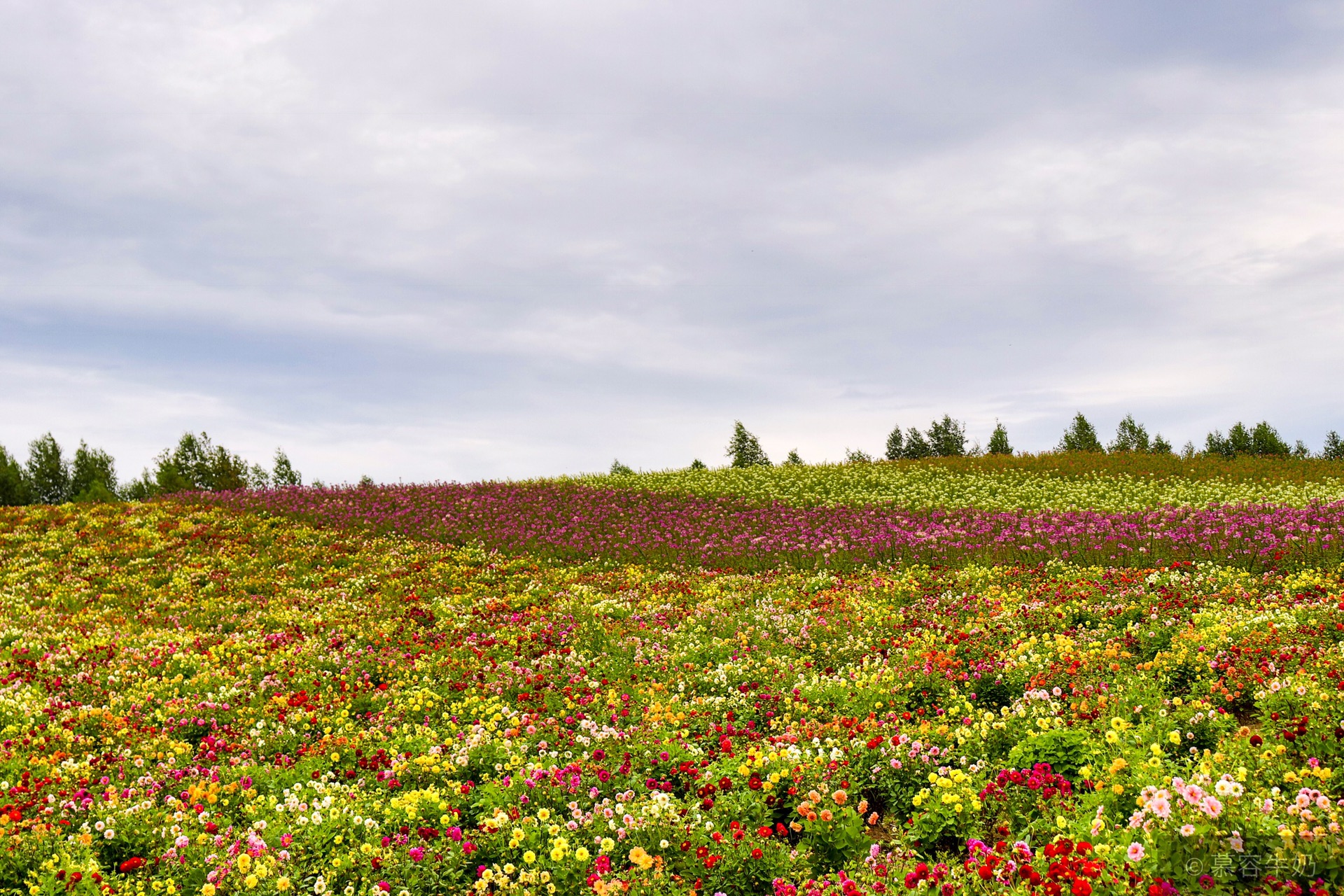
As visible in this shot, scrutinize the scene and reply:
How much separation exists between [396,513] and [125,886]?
18.8m

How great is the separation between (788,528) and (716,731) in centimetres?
1280

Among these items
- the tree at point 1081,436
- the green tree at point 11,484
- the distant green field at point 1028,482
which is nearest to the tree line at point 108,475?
the green tree at point 11,484

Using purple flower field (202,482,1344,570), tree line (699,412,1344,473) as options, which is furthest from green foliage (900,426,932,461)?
purple flower field (202,482,1344,570)

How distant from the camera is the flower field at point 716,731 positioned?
16.1 feet

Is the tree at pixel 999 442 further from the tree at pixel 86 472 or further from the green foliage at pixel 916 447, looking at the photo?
the tree at pixel 86 472

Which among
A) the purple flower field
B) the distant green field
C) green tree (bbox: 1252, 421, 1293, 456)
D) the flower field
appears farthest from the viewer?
green tree (bbox: 1252, 421, 1293, 456)

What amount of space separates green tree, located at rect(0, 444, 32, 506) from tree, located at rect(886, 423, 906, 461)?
4924 cm

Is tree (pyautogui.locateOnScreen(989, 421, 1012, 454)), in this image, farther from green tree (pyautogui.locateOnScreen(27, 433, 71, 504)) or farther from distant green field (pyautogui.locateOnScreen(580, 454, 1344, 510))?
green tree (pyautogui.locateOnScreen(27, 433, 71, 504))

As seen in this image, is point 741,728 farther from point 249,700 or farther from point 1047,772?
point 249,700

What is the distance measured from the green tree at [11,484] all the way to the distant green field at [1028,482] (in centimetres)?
3516

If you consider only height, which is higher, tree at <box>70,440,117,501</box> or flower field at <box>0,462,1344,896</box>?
tree at <box>70,440,117,501</box>

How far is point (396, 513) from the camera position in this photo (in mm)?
23656

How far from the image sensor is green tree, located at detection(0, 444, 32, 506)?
43.9 m

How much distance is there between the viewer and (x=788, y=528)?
20078 mm
